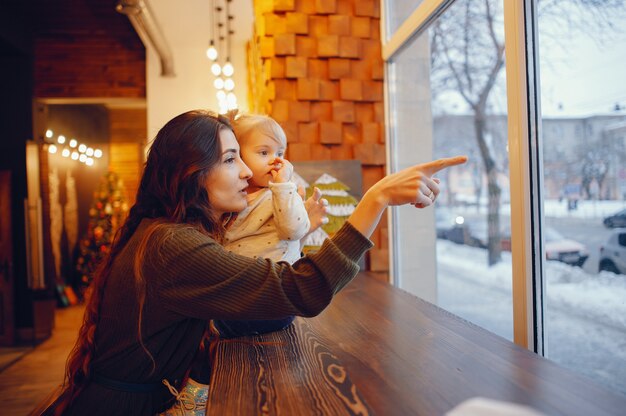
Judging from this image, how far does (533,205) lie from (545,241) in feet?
0.44

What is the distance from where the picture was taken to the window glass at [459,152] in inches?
88.9

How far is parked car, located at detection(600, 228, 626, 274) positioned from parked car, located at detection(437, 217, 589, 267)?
0.10 metres

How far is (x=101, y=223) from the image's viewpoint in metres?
7.70

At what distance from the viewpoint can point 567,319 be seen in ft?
5.45

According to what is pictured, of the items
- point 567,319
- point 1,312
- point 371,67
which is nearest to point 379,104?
point 371,67

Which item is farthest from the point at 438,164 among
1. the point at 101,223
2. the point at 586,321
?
the point at 101,223

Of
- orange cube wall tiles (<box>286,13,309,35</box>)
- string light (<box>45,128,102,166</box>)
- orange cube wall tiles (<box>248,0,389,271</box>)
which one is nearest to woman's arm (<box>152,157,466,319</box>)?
orange cube wall tiles (<box>248,0,389,271</box>)

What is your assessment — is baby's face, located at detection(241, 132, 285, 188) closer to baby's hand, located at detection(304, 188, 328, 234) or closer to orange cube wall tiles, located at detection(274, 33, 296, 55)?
baby's hand, located at detection(304, 188, 328, 234)

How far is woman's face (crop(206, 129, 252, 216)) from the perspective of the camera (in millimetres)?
1447

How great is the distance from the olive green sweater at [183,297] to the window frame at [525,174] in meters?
0.76

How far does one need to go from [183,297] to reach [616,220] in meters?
1.19

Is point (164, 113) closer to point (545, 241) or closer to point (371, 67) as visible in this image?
point (371, 67)

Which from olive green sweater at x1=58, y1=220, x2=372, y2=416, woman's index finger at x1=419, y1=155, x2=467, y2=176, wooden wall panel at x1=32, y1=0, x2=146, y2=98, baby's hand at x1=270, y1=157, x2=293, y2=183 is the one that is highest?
wooden wall panel at x1=32, y1=0, x2=146, y2=98

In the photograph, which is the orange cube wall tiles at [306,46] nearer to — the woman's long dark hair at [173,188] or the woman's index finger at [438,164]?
the woman's long dark hair at [173,188]
